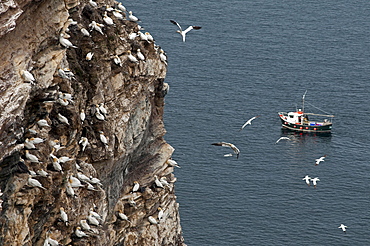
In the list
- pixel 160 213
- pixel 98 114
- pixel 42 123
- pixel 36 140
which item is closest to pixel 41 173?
pixel 36 140

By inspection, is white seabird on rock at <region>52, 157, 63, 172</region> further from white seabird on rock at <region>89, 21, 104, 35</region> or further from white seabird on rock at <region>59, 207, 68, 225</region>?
white seabird on rock at <region>89, 21, 104, 35</region>

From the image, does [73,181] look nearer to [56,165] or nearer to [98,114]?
[56,165]

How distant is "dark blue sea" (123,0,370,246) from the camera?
117500 mm

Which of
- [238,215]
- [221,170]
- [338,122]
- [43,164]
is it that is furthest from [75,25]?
[338,122]

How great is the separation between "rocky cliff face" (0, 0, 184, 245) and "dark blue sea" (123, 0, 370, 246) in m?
49.8

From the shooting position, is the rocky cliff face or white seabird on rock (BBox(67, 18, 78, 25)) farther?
white seabird on rock (BBox(67, 18, 78, 25))

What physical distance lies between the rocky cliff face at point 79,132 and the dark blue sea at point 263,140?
49807 mm

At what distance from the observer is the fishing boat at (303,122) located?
524ft

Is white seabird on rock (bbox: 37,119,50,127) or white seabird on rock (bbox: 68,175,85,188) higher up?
white seabird on rock (bbox: 37,119,50,127)

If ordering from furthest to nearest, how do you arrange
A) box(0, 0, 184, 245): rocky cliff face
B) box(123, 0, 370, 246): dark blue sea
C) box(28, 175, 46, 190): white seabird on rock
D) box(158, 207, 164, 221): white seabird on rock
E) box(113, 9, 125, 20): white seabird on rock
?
box(123, 0, 370, 246): dark blue sea < box(158, 207, 164, 221): white seabird on rock < box(113, 9, 125, 20): white seabird on rock < box(28, 175, 46, 190): white seabird on rock < box(0, 0, 184, 245): rocky cliff face

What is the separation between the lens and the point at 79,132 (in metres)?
48.3

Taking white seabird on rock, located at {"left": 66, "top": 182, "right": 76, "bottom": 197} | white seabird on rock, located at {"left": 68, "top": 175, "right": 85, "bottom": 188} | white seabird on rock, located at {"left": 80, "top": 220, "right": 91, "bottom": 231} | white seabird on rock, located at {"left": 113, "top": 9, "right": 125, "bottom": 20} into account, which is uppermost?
white seabird on rock, located at {"left": 113, "top": 9, "right": 125, "bottom": 20}

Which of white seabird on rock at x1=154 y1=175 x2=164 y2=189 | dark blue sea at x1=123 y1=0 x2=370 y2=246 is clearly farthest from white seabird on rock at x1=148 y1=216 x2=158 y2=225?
dark blue sea at x1=123 y1=0 x2=370 y2=246

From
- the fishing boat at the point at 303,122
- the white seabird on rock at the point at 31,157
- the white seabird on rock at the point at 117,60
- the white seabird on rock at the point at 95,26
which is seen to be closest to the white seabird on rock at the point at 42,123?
the white seabird on rock at the point at 31,157
